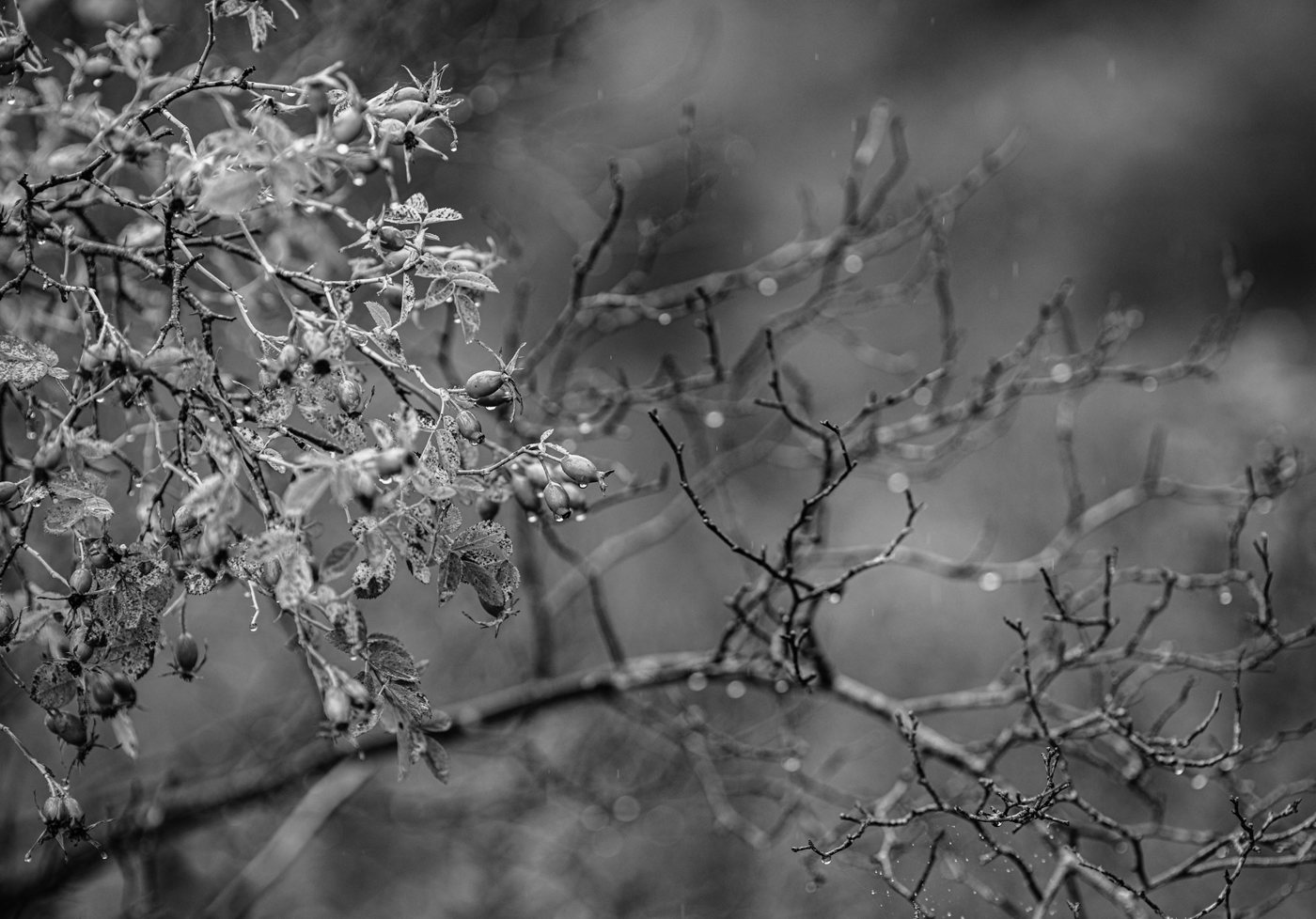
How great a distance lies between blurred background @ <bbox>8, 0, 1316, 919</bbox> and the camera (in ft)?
9.17

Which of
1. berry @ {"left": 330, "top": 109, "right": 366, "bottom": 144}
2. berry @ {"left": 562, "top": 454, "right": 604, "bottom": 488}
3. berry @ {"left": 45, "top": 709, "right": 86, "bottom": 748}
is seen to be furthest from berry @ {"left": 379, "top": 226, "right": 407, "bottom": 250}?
berry @ {"left": 45, "top": 709, "right": 86, "bottom": 748}

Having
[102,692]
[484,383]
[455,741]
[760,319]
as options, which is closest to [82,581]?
[102,692]

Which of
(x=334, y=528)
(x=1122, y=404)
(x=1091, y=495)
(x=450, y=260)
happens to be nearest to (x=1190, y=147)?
(x=1122, y=404)

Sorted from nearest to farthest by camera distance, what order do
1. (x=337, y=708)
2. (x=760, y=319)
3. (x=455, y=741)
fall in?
1. (x=337, y=708)
2. (x=455, y=741)
3. (x=760, y=319)

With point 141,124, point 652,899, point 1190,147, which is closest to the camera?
point 141,124

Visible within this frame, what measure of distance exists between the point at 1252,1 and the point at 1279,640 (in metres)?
7.95

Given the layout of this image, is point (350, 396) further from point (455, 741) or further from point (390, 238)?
point (455, 741)

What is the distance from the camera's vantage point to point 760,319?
6.13 m

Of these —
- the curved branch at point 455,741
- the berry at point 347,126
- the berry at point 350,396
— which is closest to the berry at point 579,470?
the berry at point 350,396

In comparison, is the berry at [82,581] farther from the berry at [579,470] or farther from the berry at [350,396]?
the berry at [579,470]

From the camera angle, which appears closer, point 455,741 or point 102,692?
point 102,692

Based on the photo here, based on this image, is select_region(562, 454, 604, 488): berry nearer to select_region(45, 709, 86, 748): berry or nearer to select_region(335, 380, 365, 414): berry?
select_region(335, 380, 365, 414): berry

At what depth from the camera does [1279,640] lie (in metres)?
1.55

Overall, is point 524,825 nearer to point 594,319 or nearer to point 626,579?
point 594,319
